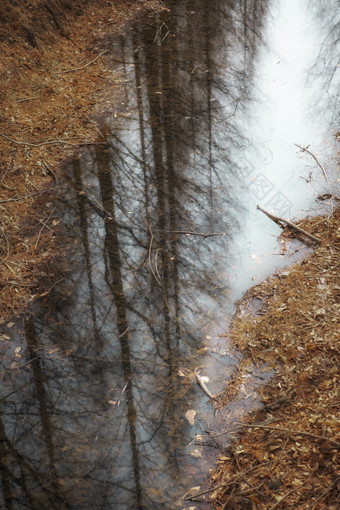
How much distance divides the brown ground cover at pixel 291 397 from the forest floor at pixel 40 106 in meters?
2.81

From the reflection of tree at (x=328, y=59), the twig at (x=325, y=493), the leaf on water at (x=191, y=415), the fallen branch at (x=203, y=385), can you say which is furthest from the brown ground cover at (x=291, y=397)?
the reflection of tree at (x=328, y=59)

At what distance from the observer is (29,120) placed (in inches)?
312

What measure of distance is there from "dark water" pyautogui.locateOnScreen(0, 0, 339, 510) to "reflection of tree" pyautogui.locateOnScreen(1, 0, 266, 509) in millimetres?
17

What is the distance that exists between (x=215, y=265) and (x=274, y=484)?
2.75m

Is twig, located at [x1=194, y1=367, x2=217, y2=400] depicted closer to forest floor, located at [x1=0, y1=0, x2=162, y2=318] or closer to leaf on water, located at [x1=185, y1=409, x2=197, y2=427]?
leaf on water, located at [x1=185, y1=409, x2=197, y2=427]

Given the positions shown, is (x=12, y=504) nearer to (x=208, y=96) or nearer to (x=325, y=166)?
(x=325, y=166)

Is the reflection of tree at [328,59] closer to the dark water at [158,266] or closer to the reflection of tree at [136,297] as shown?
the dark water at [158,266]

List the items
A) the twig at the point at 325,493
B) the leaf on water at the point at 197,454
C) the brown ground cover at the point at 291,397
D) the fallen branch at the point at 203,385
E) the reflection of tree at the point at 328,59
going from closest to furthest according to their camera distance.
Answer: the twig at the point at 325,493
the brown ground cover at the point at 291,397
the leaf on water at the point at 197,454
the fallen branch at the point at 203,385
the reflection of tree at the point at 328,59

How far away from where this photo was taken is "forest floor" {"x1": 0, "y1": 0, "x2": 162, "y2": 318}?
587 centimetres

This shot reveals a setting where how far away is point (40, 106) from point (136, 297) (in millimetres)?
4839

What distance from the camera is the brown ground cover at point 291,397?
3.42 meters

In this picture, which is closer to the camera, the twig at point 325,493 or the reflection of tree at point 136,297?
the twig at point 325,493

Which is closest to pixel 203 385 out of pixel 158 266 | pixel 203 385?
pixel 203 385

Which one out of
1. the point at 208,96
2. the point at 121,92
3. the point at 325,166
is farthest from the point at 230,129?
the point at 121,92
